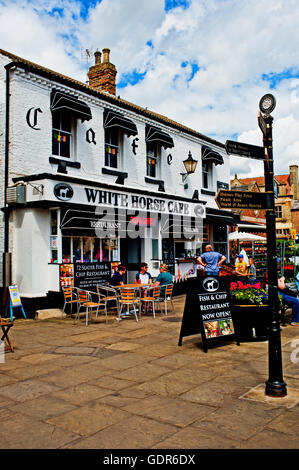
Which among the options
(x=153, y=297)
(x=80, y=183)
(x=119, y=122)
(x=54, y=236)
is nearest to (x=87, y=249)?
(x=54, y=236)

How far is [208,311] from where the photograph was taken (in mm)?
7285

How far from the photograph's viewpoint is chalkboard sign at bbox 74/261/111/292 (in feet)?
36.8

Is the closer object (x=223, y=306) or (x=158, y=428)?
(x=158, y=428)

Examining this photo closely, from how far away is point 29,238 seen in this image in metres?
10.8

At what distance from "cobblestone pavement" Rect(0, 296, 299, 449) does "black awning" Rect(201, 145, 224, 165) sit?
466 inches

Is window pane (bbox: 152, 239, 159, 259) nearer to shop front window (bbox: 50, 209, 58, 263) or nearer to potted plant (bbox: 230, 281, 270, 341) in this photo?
shop front window (bbox: 50, 209, 58, 263)

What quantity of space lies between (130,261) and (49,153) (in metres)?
5.15

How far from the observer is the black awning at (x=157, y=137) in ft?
49.9

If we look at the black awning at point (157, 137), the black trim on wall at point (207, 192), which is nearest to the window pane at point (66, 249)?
the black awning at point (157, 137)

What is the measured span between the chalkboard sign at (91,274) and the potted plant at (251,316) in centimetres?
488
